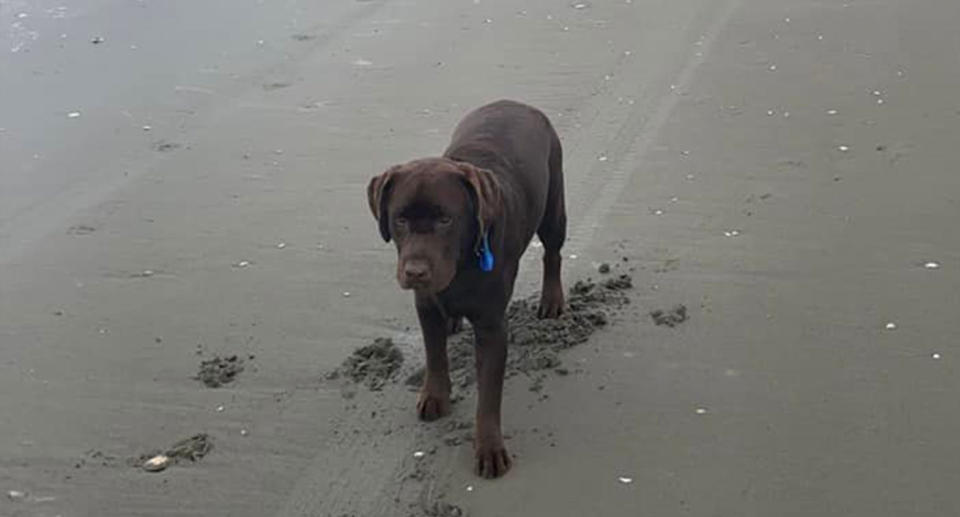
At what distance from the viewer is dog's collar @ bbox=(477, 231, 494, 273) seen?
402 cm

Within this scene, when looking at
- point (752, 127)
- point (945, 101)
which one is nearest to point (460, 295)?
point (752, 127)

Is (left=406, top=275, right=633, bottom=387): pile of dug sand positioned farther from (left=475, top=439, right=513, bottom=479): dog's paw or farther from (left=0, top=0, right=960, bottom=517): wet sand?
(left=475, top=439, right=513, bottom=479): dog's paw

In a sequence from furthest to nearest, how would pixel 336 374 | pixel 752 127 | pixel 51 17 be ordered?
pixel 51 17
pixel 752 127
pixel 336 374

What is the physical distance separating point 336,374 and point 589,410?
961 mm

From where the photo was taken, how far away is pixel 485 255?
4027mm

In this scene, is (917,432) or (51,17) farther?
(51,17)

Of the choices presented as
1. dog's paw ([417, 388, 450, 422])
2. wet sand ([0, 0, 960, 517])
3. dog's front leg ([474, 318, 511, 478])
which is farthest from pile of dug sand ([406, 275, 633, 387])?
dog's front leg ([474, 318, 511, 478])

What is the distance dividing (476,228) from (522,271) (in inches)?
64.5

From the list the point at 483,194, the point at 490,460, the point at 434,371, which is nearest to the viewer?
the point at 483,194

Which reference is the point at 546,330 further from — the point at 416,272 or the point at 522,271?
the point at 416,272

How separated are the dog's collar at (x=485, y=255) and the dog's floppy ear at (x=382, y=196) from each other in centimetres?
29

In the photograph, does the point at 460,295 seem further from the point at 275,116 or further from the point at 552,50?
the point at 552,50

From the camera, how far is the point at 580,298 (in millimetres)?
5332

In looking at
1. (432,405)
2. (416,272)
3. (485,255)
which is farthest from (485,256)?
(432,405)
